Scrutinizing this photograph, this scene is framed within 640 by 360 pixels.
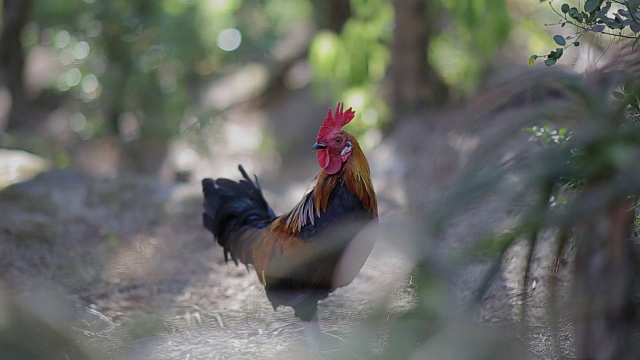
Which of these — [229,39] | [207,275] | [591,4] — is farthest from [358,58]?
[591,4]

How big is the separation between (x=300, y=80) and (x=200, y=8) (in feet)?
12.0

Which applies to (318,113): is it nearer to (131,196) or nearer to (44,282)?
(131,196)

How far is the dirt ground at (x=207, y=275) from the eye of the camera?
209 centimetres

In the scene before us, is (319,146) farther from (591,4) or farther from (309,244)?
(591,4)

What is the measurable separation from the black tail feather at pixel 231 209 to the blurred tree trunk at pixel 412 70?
156 inches

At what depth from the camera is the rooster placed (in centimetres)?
391

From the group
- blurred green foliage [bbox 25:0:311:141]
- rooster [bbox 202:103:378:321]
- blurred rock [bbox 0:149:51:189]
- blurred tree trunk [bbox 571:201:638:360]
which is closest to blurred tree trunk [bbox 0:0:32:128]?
blurred green foliage [bbox 25:0:311:141]

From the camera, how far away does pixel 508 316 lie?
3854mm

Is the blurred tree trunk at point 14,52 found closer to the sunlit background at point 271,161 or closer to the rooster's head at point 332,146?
the sunlit background at point 271,161

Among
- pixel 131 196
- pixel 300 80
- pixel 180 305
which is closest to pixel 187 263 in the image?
pixel 180 305

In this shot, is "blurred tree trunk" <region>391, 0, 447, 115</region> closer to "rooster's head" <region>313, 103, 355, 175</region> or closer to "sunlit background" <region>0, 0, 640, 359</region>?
"sunlit background" <region>0, 0, 640, 359</region>

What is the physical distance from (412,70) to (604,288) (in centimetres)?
654

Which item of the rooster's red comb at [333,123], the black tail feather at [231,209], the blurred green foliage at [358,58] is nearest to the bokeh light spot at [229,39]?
the blurred green foliage at [358,58]

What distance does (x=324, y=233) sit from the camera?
3.93m
